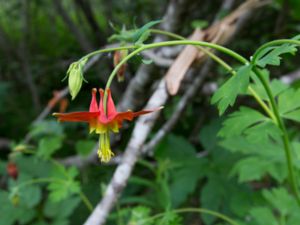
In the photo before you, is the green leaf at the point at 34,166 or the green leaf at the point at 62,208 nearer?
the green leaf at the point at 62,208

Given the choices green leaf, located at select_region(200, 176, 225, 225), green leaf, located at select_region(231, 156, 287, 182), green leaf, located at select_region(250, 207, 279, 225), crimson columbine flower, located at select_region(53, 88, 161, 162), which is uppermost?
green leaf, located at select_region(200, 176, 225, 225)

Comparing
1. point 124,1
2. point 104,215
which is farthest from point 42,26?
point 104,215

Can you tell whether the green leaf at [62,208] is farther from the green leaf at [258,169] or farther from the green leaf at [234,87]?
the green leaf at [234,87]

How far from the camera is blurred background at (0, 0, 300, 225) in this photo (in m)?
2.12

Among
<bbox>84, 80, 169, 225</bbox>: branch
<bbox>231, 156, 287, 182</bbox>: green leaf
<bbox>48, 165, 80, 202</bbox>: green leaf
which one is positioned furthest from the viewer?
<bbox>231, 156, 287, 182</bbox>: green leaf

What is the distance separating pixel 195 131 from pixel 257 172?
108 centimetres

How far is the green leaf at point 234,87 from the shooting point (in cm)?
112

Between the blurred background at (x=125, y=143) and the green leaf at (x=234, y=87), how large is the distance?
10.0 inches

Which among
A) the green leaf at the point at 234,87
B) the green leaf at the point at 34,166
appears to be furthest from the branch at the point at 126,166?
the green leaf at the point at 34,166

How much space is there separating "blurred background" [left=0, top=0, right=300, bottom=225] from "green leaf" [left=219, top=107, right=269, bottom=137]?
0.33m

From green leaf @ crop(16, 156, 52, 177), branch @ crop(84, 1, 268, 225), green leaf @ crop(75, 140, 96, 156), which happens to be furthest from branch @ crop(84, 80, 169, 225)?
green leaf @ crop(16, 156, 52, 177)

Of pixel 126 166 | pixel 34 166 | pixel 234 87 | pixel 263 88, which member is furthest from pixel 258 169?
pixel 34 166

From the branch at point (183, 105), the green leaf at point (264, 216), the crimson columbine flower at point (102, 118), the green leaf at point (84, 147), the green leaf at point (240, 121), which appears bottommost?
the green leaf at point (264, 216)

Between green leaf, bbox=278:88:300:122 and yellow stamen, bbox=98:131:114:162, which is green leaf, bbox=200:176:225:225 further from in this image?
yellow stamen, bbox=98:131:114:162
